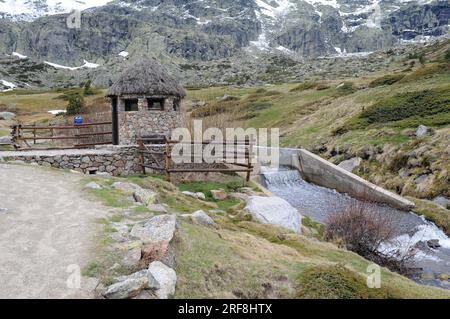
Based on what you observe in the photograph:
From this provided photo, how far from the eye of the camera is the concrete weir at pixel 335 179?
20094 mm

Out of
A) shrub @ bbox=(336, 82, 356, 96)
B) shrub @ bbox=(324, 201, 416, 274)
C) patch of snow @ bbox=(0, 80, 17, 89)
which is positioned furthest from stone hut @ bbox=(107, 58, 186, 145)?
Answer: patch of snow @ bbox=(0, 80, 17, 89)

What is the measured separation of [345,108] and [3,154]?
2746cm

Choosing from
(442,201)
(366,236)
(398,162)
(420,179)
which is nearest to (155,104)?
(366,236)

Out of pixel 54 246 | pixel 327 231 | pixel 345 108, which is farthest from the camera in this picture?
pixel 345 108

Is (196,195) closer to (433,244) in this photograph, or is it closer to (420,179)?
(433,244)

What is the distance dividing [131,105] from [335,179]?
1183 cm

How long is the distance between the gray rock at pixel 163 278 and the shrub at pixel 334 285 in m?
2.14

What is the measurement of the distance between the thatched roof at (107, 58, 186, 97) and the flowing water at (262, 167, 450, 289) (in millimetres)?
7911

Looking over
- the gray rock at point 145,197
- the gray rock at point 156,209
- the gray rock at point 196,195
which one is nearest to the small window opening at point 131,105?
the gray rock at point 196,195

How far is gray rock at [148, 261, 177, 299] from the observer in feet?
22.4

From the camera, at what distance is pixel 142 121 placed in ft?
72.5
